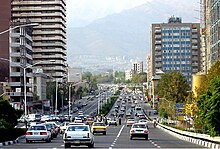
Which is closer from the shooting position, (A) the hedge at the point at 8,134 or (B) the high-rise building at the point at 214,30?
(A) the hedge at the point at 8,134

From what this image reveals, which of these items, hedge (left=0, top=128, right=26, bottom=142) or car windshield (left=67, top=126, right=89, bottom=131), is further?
hedge (left=0, top=128, right=26, bottom=142)

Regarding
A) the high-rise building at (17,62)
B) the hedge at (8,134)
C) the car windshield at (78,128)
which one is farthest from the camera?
the high-rise building at (17,62)

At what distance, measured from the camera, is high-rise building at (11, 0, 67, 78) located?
636 feet

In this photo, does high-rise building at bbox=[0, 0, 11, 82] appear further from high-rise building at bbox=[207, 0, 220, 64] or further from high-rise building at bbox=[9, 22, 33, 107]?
high-rise building at bbox=[207, 0, 220, 64]

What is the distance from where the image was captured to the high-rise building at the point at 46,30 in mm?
193875

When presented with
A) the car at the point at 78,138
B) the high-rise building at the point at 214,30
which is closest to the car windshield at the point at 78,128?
the car at the point at 78,138

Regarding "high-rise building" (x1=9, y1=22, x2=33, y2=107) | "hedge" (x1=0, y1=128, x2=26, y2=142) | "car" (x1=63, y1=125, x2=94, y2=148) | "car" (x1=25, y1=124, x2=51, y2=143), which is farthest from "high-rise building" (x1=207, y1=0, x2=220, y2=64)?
"car" (x1=63, y1=125, x2=94, y2=148)

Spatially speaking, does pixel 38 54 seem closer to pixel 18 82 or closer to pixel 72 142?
pixel 18 82

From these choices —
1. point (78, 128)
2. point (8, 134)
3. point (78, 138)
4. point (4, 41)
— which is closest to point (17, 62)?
point (4, 41)

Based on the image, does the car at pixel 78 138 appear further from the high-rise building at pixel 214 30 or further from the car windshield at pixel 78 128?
the high-rise building at pixel 214 30

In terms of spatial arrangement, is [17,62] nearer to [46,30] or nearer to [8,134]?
[46,30]

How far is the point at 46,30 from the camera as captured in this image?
639ft

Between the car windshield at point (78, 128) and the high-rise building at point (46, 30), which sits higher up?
the high-rise building at point (46, 30)

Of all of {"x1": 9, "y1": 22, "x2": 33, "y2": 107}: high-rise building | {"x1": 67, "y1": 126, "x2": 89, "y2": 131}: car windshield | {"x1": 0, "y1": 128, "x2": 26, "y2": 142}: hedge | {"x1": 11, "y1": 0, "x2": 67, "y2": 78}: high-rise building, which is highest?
{"x1": 11, "y1": 0, "x2": 67, "y2": 78}: high-rise building
